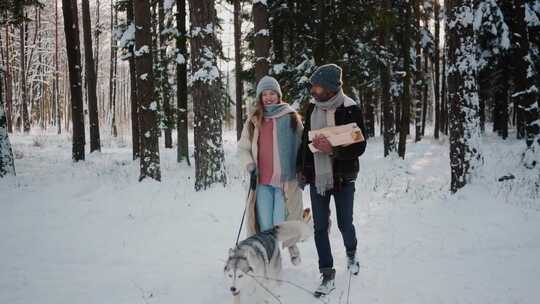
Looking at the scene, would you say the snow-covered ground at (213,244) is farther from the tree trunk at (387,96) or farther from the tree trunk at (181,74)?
the tree trunk at (387,96)

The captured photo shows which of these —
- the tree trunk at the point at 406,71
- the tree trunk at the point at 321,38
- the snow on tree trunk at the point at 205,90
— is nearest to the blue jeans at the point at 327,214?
the snow on tree trunk at the point at 205,90

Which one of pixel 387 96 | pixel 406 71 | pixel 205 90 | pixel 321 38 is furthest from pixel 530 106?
pixel 205 90

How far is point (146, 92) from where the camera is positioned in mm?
9844

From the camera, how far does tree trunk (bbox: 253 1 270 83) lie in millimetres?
10539

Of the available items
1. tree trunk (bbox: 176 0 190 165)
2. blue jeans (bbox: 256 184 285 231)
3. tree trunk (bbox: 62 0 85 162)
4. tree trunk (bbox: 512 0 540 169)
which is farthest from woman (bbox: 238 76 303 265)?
tree trunk (bbox: 62 0 85 162)

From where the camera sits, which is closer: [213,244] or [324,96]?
[324,96]

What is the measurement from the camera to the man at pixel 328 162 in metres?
3.98

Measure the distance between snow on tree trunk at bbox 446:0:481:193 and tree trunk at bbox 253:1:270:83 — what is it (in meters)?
4.81

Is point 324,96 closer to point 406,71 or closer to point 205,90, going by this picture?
point 205,90

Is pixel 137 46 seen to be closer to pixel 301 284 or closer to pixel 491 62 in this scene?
pixel 301 284

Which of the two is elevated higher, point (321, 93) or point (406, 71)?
point (406, 71)

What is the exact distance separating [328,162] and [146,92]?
23.5 ft

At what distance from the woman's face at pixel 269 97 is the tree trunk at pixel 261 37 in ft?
20.4

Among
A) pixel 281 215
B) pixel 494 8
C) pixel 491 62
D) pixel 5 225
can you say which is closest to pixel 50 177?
pixel 5 225
